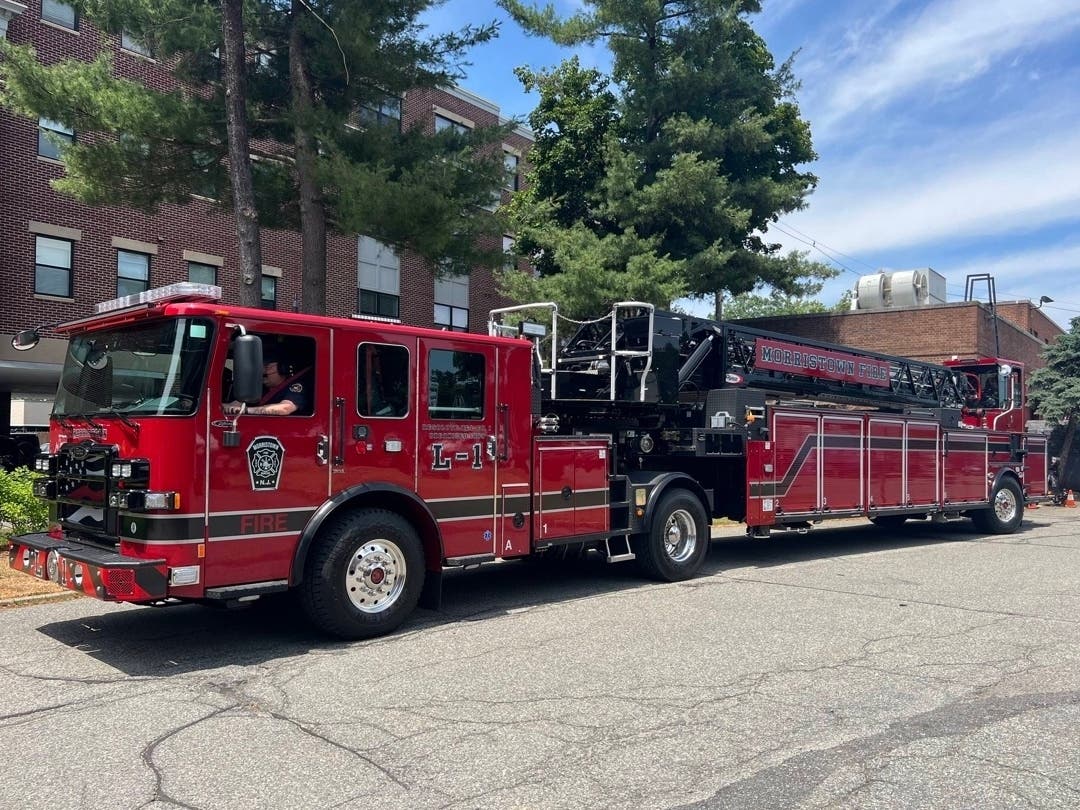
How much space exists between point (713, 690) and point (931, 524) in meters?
13.4

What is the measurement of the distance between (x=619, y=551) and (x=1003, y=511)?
9.31m

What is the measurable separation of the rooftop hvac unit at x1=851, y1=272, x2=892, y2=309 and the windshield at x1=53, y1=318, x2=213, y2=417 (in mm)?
25202

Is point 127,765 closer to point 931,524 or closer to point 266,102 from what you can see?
point 266,102

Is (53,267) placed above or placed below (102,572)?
above

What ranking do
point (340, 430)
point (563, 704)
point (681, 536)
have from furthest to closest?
point (681, 536), point (340, 430), point (563, 704)

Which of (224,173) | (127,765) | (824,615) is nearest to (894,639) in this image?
(824,615)

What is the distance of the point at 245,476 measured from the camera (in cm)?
620

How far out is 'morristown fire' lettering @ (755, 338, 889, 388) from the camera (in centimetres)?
1170

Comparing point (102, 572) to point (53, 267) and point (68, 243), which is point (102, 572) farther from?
point (68, 243)

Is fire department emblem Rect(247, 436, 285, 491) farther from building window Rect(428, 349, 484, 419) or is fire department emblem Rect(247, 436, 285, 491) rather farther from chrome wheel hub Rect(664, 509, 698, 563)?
chrome wheel hub Rect(664, 509, 698, 563)

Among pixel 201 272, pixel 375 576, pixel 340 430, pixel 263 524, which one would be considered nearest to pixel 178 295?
pixel 340 430

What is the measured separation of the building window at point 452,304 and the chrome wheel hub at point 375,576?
2114 centimetres

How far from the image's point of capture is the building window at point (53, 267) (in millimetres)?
19516

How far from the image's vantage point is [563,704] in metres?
5.22
